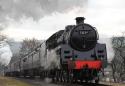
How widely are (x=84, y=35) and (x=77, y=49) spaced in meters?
1.12

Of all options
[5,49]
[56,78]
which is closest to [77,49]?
[56,78]

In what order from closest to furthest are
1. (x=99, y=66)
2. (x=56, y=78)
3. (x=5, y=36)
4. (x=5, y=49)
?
(x=99, y=66) → (x=56, y=78) → (x=5, y=36) → (x=5, y=49)

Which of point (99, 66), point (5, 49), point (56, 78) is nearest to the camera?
point (99, 66)

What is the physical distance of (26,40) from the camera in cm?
11438

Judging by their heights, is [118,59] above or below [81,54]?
above

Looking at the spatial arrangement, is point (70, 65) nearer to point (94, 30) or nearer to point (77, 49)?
point (77, 49)

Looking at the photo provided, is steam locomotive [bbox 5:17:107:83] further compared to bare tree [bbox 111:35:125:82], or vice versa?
bare tree [bbox 111:35:125:82]

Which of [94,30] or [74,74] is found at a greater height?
[94,30]

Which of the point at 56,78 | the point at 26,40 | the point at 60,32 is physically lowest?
the point at 56,78

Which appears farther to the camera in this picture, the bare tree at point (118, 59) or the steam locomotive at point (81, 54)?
the bare tree at point (118, 59)

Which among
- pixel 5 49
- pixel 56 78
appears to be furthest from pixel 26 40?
pixel 56 78

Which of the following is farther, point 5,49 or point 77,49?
point 5,49

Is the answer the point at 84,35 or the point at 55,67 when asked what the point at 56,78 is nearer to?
the point at 55,67

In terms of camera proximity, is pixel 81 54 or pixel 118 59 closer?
pixel 81 54
